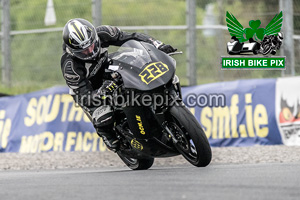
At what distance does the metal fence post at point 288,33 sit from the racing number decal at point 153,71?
4524 mm

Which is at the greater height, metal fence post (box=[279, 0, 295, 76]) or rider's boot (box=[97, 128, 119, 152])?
metal fence post (box=[279, 0, 295, 76])

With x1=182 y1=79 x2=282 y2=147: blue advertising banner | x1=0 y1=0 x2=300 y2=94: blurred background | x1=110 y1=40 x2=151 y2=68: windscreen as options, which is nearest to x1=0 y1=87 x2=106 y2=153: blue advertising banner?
x1=0 y1=0 x2=300 y2=94: blurred background

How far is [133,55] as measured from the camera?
23.2ft

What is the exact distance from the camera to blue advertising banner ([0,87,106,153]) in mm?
11055

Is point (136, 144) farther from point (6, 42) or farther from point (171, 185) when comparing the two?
point (6, 42)

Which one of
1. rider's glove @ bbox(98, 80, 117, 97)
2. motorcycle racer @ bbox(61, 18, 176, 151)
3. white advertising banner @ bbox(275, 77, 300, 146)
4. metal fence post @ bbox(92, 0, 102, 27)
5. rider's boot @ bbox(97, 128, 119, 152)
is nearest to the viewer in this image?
rider's glove @ bbox(98, 80, 117, 97)

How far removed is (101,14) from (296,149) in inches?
156

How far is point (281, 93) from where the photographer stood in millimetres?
10367

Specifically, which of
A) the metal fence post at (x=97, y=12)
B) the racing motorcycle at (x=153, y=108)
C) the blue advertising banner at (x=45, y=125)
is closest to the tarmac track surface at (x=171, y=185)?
the racing motorcycle at (x=153, y=108)

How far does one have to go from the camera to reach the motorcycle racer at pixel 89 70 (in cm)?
712

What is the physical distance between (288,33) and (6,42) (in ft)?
17.0

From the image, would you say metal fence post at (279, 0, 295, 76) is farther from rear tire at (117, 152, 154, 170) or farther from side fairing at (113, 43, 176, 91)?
side fairing at (113, 43, 176, 91)

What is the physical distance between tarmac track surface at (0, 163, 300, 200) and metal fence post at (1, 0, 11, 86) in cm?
642

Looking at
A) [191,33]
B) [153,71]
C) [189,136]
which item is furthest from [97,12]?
[189,136]
